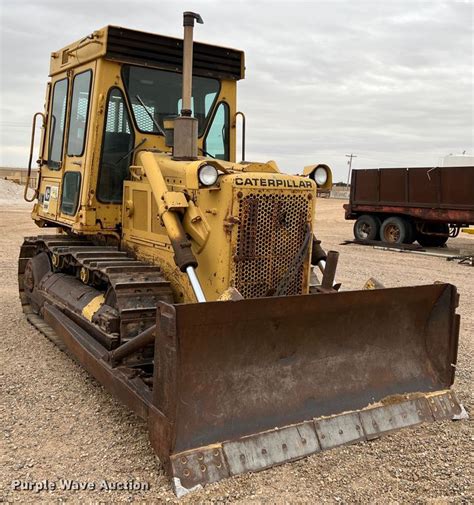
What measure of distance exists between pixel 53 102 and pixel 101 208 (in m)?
2.16

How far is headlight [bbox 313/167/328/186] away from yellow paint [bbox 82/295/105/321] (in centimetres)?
221

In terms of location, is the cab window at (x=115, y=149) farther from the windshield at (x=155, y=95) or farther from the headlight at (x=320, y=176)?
the headlight at (x=320, y=176)

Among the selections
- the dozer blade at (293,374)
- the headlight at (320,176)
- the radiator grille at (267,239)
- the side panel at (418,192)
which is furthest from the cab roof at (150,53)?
the side panel at (418,192)

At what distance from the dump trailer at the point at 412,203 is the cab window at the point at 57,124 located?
12.2 m

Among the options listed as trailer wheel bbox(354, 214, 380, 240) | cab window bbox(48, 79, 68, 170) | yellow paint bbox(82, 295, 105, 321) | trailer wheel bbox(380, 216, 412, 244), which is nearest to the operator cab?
cab window bbox(48, 79, 68, 170)

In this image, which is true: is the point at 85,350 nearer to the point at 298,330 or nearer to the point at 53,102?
the point at 298,330

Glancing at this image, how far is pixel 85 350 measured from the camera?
489 cm

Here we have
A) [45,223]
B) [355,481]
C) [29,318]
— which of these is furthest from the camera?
[45,223]

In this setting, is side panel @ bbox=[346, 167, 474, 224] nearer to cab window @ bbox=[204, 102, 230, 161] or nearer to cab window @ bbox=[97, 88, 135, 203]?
cab window @ bbox=[204, 102, 230, 161]

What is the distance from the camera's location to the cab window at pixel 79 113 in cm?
621

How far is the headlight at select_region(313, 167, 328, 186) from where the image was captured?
5.08 metres

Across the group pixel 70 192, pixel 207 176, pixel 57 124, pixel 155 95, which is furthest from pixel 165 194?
pixel 57 124

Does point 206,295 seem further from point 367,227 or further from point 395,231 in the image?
point 367,227

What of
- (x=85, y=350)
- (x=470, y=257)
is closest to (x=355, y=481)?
(x=85, y=350)
